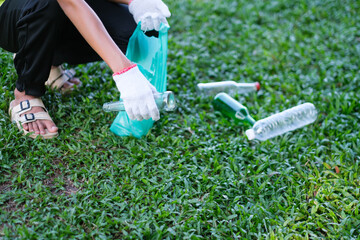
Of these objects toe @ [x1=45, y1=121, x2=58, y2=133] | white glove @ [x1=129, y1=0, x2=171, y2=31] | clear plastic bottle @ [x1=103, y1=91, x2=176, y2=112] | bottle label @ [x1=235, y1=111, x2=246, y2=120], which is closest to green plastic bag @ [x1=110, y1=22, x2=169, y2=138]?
white glove @ [x1=129, y1=0, x2=171, y2=31]

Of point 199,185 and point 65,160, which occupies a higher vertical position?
point 65,160

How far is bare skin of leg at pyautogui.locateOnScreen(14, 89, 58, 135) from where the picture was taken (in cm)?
214

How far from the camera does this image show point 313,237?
5.97 feet

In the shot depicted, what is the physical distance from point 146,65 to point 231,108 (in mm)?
706

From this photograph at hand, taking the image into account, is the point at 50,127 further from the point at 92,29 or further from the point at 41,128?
the point at 92,29

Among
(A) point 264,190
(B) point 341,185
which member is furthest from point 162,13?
(B) point 341,185

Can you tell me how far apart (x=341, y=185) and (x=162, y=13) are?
141cm

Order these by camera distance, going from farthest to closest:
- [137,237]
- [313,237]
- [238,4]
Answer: [238,4] < [313,237] < [137,237]

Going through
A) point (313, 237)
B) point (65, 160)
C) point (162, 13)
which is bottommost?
point (313, 237)

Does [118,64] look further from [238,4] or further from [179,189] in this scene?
[238,4]

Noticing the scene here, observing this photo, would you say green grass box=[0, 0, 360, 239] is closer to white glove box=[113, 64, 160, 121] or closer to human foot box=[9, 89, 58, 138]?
human foot box=[9, 89, 58, 138]

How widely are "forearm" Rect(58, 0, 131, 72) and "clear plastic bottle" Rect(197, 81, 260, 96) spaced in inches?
43.0

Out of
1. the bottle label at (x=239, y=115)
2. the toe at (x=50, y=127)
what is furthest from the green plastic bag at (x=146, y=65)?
the bottle label at (x=239, y=115)

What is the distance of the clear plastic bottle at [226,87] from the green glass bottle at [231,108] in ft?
0.51
